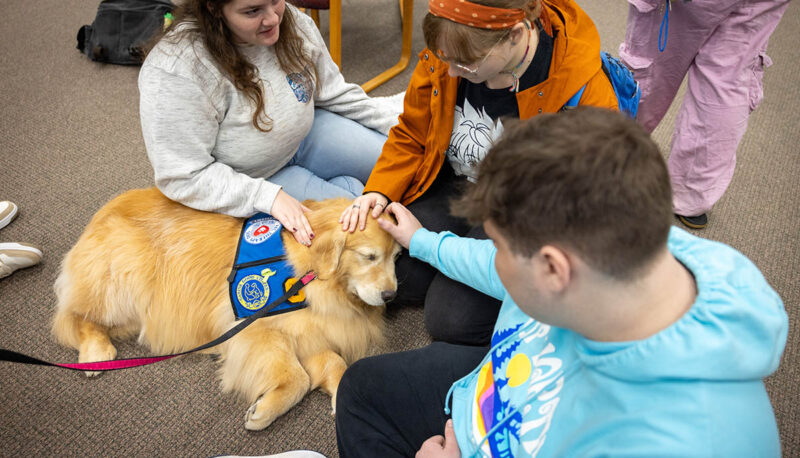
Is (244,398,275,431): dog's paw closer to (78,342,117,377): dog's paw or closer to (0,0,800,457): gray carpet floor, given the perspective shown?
(0,0,800,457): gray carpet floor

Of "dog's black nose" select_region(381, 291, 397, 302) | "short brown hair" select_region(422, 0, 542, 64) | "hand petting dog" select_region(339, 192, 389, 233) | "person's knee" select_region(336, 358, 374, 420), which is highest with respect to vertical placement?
"short brown hair" select_region(422, 0, 542, 64)

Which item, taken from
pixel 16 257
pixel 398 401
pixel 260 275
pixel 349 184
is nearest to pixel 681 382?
pixel 398 401

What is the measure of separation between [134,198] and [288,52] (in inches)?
29.2

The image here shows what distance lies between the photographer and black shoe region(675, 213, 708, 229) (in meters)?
2.15

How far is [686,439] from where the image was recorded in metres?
0.64

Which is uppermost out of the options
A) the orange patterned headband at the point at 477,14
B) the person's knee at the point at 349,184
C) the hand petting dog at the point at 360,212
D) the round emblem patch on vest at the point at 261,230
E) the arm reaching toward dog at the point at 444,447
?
the orange patterned headband at the point at 477,14

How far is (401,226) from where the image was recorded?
4.95 ft

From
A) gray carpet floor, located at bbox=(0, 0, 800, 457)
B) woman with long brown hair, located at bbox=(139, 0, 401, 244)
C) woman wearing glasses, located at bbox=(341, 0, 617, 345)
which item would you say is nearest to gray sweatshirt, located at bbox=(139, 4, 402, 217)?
woman with long brown hair, located at bbox=(139, 0, 401, 244)

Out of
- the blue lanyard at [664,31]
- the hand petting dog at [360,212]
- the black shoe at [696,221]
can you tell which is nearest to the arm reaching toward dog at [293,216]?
the hand petting dog at [360,212]

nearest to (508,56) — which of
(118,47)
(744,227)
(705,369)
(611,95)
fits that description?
(611,95)

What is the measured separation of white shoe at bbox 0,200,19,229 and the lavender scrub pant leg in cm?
274

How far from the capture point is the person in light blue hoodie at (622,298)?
0.62 meters

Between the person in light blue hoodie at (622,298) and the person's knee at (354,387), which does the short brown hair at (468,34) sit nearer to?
the person in light blue hoodie at (622,298)

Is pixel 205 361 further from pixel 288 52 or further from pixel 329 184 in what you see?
pixel 288 52
